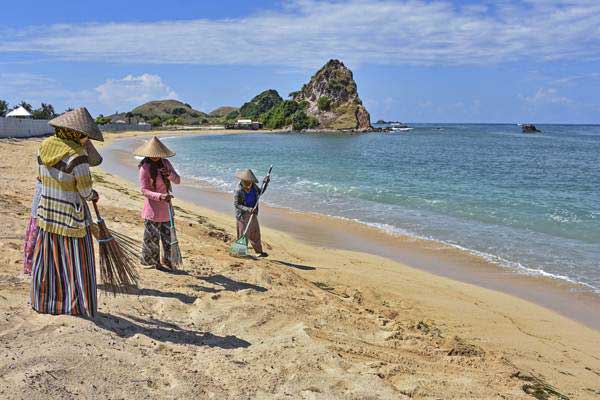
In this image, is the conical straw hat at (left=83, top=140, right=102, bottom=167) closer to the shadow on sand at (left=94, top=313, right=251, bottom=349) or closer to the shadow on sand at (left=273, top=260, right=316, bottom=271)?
the shadow on sand at (left=94, top=313, right=251, bottom=349)

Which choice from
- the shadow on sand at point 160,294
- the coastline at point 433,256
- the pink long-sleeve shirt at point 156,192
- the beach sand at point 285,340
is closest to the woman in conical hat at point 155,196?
the pink long-sleeve shirt at point 156,192

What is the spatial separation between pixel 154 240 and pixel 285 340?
249 cm

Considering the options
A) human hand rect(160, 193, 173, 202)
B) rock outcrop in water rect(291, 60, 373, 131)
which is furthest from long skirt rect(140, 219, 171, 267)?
rock outcrop in water rect(291, 60, 373, 131)

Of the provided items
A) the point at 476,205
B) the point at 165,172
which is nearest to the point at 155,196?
the point at 165,172

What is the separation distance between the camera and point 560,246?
10.9 m

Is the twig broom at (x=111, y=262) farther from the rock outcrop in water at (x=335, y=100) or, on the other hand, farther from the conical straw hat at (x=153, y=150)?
the rock outcrop in water at (x=335, y=100)

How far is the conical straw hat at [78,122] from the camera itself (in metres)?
4.20

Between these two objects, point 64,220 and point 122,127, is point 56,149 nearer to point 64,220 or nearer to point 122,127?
point 64,220

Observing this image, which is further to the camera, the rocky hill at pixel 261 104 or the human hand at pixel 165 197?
the rocky hill at pixel 261 104

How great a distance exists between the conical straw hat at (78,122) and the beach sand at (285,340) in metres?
1.51

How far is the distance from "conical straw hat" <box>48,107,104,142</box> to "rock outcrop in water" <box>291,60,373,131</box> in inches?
4463

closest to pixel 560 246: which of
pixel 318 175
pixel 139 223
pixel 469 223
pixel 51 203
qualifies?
pixel 469 223

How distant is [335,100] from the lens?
403ft

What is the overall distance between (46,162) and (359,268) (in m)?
5.44
